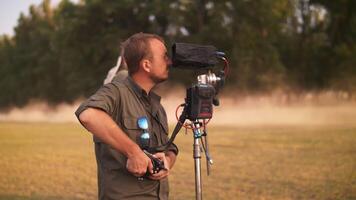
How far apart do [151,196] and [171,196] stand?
10.7 feet

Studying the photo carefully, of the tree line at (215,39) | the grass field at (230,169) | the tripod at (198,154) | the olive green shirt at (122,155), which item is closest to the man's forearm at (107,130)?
the olive green shirt at (122,155)

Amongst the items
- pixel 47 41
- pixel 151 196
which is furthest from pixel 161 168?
pixel 47 41

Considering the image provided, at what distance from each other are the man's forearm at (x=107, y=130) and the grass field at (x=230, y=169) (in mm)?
3462

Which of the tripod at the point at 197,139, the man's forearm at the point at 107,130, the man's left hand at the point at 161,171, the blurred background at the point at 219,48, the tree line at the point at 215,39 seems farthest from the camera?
the tree line at the point at 215,39

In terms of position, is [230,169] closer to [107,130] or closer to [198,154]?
[198,154]

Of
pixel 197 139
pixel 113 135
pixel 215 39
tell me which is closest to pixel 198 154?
pixel 197 139

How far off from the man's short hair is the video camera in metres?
0.12

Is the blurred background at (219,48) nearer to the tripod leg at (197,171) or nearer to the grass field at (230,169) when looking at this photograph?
the grass field at (230,169)

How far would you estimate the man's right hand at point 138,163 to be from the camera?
205cm

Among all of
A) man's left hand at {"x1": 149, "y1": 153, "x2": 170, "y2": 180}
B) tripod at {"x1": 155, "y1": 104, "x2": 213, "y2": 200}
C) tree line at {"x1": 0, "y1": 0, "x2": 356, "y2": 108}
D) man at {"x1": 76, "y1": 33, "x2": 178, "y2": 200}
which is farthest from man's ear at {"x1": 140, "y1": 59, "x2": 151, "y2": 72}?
tree line at {"x1": 0, "y1": 0, "x2": 356, "y2": 108}

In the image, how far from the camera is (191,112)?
7.27 feet

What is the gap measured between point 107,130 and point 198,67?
509 millimetres

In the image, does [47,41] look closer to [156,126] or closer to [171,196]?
[171,196]

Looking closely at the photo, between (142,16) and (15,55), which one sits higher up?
(142,16)
